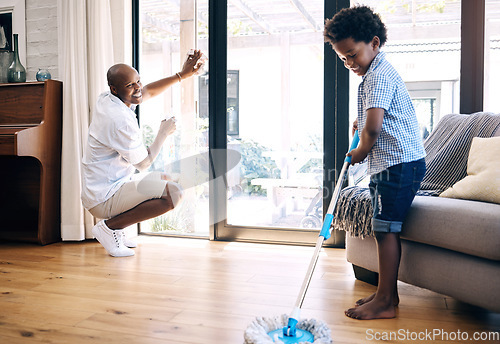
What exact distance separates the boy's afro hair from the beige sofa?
71cm

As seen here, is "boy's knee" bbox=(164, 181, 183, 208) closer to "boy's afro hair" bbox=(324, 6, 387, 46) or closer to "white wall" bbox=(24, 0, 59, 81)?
"white wall" bbox=(24, 0, 59, 81)

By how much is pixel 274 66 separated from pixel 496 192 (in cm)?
183

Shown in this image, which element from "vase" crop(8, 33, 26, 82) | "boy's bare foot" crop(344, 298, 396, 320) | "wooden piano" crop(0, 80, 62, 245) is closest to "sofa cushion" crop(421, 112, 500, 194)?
"boy's bare foot" crop(344, 298, 396, 320)

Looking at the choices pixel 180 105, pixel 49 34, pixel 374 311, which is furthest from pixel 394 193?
pixel 49 34

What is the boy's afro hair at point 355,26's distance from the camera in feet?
5.77

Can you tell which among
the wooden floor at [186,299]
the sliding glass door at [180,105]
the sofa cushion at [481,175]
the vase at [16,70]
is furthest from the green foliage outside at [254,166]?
the vase at [16,70]

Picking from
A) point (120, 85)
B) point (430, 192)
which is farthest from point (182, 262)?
point (430, 192)

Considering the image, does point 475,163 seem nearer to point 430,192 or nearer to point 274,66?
point 430,192

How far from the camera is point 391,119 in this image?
1740mm

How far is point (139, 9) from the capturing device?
3.50 metres

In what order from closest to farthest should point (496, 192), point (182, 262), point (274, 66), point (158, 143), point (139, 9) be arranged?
point (496, 192)
point (182, 262)
point (158, 143)
point (274, 66)
point (139, 9)

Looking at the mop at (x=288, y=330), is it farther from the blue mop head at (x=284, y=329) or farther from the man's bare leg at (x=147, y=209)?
the man's bare leg at (x=147, y=209)

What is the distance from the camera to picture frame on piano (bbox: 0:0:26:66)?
3521 mm

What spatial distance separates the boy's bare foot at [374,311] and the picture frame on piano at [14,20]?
3.07 metres
